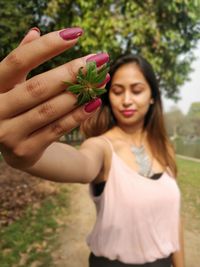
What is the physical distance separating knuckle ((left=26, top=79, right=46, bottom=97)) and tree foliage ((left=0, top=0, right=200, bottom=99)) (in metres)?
5.08

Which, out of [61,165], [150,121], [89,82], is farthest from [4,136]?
[150,121]

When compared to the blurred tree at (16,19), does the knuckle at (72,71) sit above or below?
below

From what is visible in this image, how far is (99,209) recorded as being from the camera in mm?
2174

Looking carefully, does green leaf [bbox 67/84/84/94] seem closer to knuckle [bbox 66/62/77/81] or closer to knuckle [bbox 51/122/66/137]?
knuckle [bbox 66/62/77/81]

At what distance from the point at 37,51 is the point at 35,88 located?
89 millimetres

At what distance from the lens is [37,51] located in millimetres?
883

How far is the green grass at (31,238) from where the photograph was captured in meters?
4.36

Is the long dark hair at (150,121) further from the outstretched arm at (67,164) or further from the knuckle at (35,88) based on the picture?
the knuckle at (35,88)

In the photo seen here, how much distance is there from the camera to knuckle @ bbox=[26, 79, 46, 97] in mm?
892

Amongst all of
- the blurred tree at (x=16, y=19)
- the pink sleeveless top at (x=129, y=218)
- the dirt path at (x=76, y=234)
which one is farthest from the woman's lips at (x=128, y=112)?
the blurred tree at (x=16, y=19)

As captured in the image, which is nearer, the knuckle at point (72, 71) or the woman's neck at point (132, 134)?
the knuckle at point (72, 71)

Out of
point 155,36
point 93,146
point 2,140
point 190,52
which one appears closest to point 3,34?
point 155,36

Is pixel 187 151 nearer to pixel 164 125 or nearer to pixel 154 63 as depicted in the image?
pixel 164 125

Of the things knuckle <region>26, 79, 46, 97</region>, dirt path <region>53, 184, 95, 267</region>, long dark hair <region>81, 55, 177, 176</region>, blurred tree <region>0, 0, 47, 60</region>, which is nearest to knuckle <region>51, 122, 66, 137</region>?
knuckle <region>26, 79, 46, 97</region>
